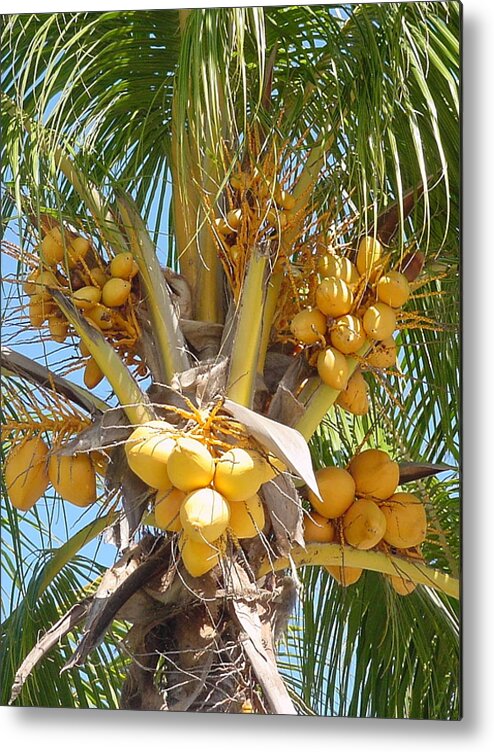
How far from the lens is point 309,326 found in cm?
192

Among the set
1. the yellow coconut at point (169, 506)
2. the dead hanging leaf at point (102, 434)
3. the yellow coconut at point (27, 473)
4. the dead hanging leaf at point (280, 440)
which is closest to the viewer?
the dead hanging leaf at point (280, 440)

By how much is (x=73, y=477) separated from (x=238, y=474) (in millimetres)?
337

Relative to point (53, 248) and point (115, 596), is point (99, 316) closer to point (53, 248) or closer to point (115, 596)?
point (53, 248)

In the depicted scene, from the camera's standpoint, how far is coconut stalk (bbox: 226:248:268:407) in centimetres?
188

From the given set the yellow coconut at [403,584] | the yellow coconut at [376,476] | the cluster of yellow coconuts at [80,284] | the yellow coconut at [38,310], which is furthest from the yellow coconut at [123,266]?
the yellow coconut at [403,584]

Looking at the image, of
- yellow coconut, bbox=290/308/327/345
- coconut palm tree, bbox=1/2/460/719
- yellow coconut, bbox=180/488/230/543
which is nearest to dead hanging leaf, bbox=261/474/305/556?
coconut palm tree, bbox=1/2/460/719

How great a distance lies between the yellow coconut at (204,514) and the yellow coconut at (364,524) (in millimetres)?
265

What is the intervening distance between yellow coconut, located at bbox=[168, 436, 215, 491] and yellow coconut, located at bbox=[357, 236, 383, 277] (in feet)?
1.26

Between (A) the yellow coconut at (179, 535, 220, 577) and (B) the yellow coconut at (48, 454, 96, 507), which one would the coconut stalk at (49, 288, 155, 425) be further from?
(A) the yellow coconut at (179, 535, 220, 577)

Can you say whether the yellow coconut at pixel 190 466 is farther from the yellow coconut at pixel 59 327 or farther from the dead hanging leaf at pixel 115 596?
the yellow coconut at pixel 59 327

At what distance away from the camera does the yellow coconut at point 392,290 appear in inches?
75.9

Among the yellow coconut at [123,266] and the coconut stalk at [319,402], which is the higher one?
the yellow coconut at [123,266]

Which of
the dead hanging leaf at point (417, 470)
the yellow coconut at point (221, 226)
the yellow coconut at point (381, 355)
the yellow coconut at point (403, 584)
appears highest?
the yellow coconut at point (221, 226)

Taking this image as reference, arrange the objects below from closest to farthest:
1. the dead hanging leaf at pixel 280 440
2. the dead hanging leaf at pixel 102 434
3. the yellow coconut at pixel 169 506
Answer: the dead hanging leaf at pixel 280 440 → the yellow coconut at pixel 169 506 → the dead hanging leaf at pixel 102 434
